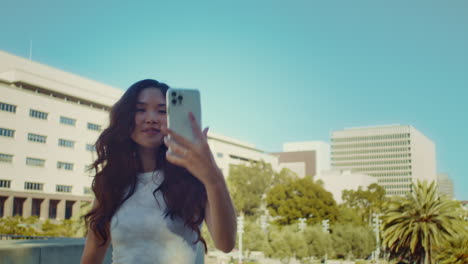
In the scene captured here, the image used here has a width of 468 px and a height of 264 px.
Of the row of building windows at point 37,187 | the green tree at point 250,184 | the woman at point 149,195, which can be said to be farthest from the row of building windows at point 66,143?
the woman at point 149,195

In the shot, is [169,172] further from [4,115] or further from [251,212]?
[251,212]

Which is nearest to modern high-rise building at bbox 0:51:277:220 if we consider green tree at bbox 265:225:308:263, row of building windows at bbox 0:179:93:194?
row of building windows at bbox 0:179:93:194

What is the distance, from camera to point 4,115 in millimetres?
51344

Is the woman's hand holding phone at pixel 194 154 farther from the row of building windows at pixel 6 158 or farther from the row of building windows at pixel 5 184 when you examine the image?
the row of building windows at pixel 5 184

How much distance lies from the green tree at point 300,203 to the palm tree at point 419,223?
110 ft

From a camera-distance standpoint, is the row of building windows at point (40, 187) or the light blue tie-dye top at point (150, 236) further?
the row of building windows at point (40, 187)

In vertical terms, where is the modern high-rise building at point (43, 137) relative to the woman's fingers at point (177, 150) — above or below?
above

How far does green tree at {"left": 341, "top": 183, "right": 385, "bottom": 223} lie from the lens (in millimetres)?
92562

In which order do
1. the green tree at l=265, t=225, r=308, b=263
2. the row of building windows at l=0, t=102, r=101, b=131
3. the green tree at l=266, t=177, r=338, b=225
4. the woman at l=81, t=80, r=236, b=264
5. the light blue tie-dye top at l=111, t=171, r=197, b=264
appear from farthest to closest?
the green tree at l=266, t=177, r=338, b=225, the row of building windows at l=0, t=102, r=101, b=131, the green tree at l=265, t=225, r=308, b=263, the light blue tie-dye top at l=111, t=171, r=197, b=264, the woman at l=81, t=80, r=236, b=264

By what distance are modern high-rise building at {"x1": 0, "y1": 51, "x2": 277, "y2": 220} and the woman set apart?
5015 cm

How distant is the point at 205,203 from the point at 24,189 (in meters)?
56.5

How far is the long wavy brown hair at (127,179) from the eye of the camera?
192cm

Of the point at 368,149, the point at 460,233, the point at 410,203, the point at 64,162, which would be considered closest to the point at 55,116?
the point at 64,162

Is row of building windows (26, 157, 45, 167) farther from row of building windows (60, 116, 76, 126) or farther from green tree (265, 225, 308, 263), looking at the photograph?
green tree (265, 225, 308, 263)
